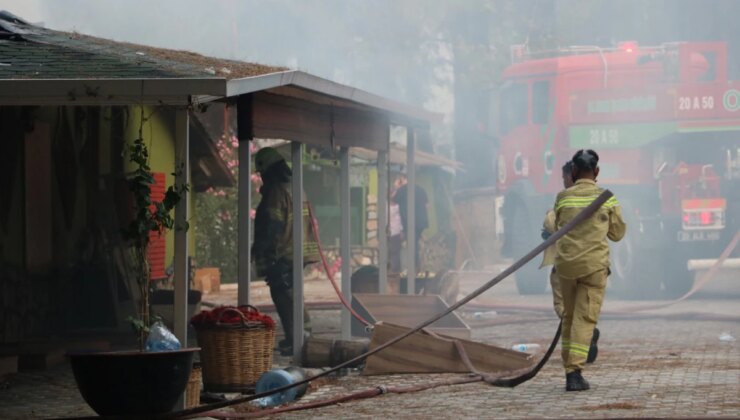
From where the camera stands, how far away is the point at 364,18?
86.2ft

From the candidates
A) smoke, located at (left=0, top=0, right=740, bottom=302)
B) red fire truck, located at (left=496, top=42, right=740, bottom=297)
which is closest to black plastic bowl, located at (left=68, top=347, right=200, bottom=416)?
red fire truck, located at (left=496, top=42, right=740, bottom=297)

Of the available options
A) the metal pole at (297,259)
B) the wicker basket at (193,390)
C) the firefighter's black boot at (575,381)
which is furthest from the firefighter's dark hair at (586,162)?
the wicker basket at (193,390)

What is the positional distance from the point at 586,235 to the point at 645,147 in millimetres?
9422

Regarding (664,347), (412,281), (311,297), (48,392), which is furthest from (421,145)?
(48,392)

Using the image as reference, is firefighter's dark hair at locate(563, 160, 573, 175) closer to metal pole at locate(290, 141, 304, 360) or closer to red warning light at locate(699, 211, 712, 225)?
metal pole at locate(290, 141, 304, 360)

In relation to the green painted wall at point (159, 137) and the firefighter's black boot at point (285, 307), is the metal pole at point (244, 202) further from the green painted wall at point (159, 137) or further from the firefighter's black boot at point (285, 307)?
the green painted wall at point (159, 137)

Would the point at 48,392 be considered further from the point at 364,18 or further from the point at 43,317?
the point at 364,18

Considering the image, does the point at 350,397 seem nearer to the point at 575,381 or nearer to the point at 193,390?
the point at 193,390

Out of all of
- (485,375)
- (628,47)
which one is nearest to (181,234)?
(485,375)

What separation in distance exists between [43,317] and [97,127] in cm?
194

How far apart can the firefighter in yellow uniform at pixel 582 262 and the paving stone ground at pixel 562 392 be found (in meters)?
0.31

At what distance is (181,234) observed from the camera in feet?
28.8

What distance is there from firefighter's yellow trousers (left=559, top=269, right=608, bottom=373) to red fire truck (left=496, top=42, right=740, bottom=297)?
873 centimetres

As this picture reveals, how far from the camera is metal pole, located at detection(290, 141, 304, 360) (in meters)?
11.1
